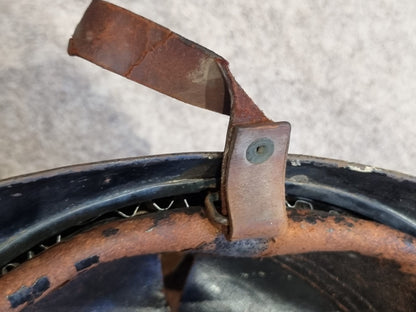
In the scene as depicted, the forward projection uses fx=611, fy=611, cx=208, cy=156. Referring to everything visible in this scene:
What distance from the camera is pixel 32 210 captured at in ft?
1.59

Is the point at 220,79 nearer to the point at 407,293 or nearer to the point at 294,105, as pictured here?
the point at 407,293

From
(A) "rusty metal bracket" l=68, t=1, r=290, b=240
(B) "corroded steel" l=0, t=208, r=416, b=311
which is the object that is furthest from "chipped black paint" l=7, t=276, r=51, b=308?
(A) "rusty metal bracket" l=68, t=1, r=290, b=240

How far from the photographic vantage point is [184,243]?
0.49 meters

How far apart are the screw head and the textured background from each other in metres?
0.50

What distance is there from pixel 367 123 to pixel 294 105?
139 mm

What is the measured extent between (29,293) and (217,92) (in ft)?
0.73

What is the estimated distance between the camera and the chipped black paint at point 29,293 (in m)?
0.43

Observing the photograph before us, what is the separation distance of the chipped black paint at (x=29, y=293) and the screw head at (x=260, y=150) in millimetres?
178

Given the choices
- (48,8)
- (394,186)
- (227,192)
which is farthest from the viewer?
(48,8)

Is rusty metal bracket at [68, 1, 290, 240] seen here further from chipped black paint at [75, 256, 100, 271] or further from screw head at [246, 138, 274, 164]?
chipped black paint at [75, 256, 100, 271]

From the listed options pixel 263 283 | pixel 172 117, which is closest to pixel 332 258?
pixel 263 283

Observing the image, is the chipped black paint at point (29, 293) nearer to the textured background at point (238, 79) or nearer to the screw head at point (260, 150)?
the screw head at point (260, 150)

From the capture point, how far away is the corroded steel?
44cm

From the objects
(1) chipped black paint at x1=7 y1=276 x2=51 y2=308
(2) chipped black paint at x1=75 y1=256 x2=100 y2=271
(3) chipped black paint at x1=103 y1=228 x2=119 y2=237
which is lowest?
(1) chipped black paint at x1=7 y1=276 x2=51 y2=308
